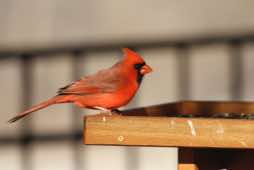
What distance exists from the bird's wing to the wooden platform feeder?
0.47 meters

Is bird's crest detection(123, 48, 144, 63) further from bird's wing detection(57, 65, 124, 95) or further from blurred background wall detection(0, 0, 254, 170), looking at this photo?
blurred background wall detection(0, 0, 254, 170)

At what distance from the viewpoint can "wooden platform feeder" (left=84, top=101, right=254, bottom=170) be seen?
2918mm

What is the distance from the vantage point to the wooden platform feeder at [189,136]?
2.92 metres

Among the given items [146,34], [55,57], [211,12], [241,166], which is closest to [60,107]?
[55,57]

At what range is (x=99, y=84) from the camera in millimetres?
3643

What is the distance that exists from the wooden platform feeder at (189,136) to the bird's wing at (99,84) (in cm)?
47

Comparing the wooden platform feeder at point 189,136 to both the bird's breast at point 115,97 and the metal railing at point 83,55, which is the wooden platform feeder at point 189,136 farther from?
the metal railing at point 83,55

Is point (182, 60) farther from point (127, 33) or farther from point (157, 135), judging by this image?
point (157, 135)

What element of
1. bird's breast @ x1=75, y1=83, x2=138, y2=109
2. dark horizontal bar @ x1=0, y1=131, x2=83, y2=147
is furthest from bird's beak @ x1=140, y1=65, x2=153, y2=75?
dark horizontal bar @ x1=0, y1=131, x2=83, y2=147

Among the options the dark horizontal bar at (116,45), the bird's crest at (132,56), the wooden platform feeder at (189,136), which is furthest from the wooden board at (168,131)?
the dark horizontal bar at (116,45)

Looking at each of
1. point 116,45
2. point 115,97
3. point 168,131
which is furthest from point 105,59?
point 168,131

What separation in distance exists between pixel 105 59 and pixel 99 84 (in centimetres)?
156

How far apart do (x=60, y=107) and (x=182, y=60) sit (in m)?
0.74

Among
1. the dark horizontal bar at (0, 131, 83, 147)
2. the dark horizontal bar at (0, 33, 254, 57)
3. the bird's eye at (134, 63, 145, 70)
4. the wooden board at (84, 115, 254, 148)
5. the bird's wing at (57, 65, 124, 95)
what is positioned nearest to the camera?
the wooden board at (84, 115, 254, 148)
